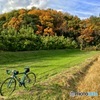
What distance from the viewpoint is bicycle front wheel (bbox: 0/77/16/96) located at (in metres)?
11.6

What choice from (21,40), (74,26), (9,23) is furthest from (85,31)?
(21,40)

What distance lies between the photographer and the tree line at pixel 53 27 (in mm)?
48641

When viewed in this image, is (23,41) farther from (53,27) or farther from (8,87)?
(8,87)

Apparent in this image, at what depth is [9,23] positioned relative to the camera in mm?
59625

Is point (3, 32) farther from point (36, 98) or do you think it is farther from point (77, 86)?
point (36, 98)

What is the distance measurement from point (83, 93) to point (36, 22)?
51765 millimetres

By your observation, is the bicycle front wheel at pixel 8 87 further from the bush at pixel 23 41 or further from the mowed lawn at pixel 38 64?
the bush at pixel 23 41

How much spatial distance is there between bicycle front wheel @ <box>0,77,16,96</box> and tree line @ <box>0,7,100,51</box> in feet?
99.9

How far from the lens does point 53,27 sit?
2569 inches

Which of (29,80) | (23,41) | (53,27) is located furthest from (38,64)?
(53,27)

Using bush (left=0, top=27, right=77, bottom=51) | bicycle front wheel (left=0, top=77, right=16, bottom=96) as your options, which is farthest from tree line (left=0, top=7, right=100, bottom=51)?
bicycle front wheel (left=0, top=77, right=16, bottom=96)

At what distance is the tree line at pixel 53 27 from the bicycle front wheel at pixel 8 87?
30462 millimetres

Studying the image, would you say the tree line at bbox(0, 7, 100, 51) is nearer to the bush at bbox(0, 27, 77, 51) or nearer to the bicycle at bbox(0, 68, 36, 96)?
the bush at bbox(0, 27, 77, 51)

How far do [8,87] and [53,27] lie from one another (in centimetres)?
5379
